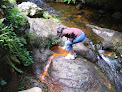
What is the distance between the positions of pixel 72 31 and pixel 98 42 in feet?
9.18

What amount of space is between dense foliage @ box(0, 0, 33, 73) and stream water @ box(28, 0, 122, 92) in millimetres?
3570

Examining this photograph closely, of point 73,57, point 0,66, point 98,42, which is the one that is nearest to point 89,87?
point 73,57

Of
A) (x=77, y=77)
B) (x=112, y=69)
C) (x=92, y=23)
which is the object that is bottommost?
(x=112, y=69)

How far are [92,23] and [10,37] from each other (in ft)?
23.9

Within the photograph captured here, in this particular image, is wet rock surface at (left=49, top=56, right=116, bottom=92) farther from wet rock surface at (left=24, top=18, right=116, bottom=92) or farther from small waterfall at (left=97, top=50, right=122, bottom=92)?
small waterfall at (left=97, top=50, right=122, bottom=92)

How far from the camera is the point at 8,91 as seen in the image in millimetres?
2426

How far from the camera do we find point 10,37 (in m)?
2.88

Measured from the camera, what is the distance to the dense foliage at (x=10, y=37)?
2475 mm

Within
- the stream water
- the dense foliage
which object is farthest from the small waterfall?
the dense foliage

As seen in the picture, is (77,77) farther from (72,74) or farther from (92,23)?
(92,23)

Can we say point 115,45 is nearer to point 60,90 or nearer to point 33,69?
point 60,90

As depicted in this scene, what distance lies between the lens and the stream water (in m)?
4.69

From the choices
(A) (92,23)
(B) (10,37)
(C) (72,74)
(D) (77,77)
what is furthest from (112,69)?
(A) (92,23)

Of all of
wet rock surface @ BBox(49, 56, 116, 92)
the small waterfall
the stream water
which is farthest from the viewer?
the stream water
